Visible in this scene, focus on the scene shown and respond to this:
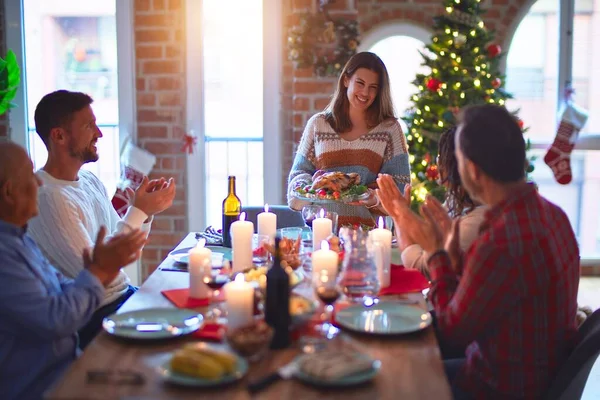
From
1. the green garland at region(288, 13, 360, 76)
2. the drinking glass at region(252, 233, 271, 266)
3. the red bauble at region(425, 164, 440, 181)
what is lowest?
the drinking glass at region(252, 233, 271, 266)

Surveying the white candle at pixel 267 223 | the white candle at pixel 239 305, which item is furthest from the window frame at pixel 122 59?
the white candle at pixel 239 305

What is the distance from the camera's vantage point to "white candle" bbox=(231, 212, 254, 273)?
220 cm

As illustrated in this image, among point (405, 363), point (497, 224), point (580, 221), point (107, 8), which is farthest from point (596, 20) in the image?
point (405, 363)

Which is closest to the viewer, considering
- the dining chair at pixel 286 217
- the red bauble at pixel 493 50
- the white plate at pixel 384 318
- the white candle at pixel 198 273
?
the white plate at pixel 384 318

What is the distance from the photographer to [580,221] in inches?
205

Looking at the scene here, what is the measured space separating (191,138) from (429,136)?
4.88 ft

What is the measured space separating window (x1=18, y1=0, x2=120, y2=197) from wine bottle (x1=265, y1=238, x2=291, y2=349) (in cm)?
306

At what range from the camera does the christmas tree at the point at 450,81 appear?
4.36 meters

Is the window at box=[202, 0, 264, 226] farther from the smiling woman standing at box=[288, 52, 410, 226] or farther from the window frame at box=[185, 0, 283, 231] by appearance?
the smiling woman standing at box=[288, 52, 410, 226]

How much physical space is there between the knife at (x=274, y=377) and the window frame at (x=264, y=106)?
2.89m

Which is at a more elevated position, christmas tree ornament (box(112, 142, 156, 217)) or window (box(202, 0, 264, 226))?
window (box(202, 0, 264, 226))

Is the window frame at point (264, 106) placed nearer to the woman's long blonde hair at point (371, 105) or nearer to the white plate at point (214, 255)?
the woman's long blonde hair at point (371, 105)

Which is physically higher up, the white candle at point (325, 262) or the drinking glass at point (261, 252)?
the white candle at point (325, 262)

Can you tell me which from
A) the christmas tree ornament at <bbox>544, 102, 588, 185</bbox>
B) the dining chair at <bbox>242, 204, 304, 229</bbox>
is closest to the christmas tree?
the christmas tree ornament at <bbox>544, 102, 588, 185</bbox>
